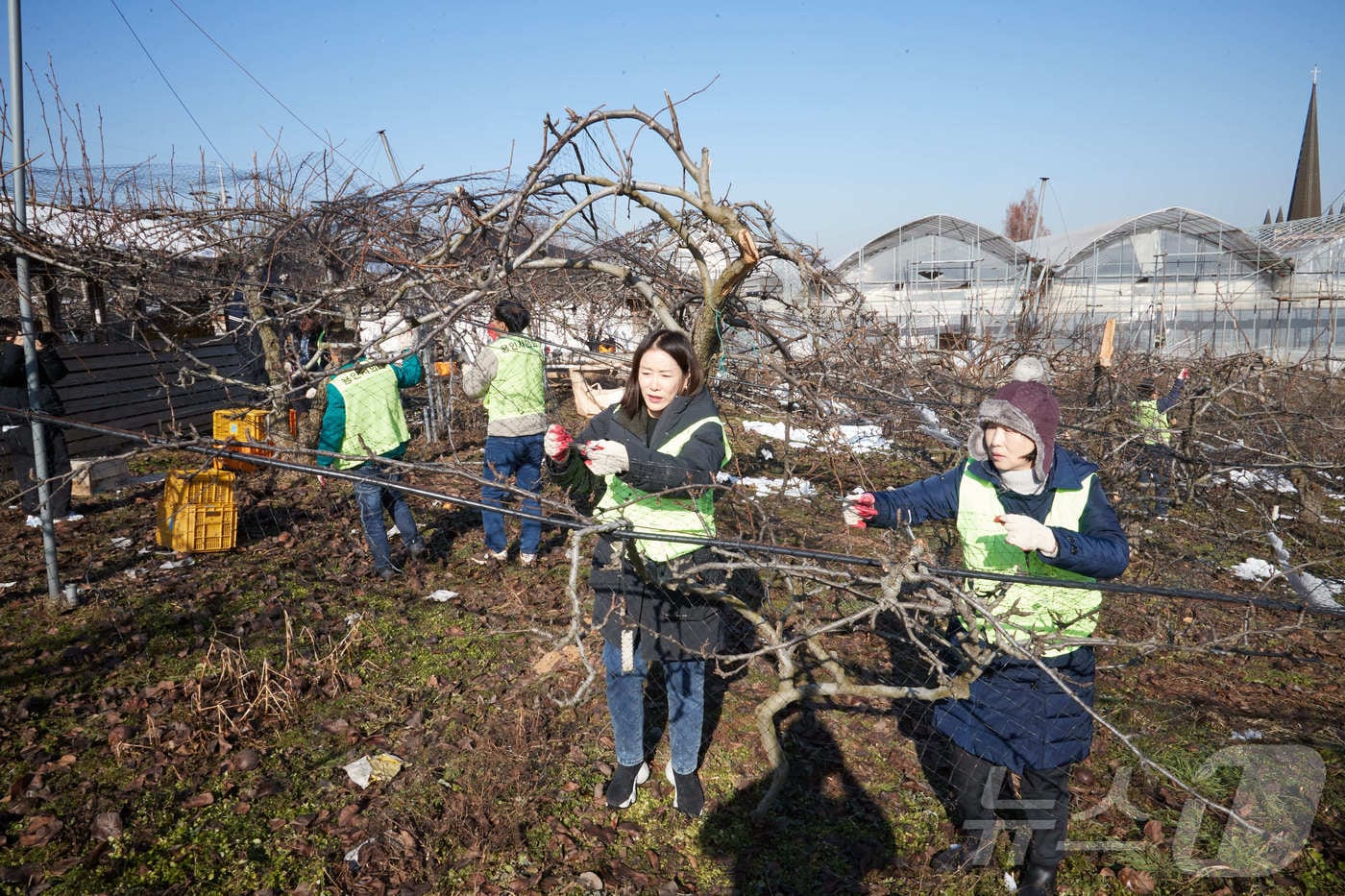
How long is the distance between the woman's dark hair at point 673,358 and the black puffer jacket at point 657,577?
0.12 ft

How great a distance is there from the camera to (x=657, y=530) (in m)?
2.35

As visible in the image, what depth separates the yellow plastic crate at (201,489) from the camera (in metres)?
5.16

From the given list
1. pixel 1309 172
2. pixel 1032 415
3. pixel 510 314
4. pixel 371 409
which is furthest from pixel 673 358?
pixel 1309 172

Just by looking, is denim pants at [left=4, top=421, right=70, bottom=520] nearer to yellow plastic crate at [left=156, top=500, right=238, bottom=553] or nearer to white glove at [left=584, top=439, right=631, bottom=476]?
yellow plastic crate at [left=156, top=500, right=238, bottom=553]

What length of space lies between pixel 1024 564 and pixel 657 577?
110 centimetres

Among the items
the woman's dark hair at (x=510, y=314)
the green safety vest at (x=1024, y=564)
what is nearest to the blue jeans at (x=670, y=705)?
the green safety vest at (x=1024, y=564)

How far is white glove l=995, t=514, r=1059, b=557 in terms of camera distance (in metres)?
1.94

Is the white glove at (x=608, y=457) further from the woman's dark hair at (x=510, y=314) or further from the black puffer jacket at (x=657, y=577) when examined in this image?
the woman's dark hair at (x=510, y=314)

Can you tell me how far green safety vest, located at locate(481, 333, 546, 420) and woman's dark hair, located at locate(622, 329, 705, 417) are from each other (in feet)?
8.29

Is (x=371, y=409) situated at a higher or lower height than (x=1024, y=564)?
higher

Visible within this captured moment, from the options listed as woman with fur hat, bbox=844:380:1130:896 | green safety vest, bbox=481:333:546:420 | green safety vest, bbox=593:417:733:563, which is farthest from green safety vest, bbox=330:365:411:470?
woman with fur hat, bbox=844:380:1130:896

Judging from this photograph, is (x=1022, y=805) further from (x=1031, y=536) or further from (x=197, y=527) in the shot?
(x=197, y=527)

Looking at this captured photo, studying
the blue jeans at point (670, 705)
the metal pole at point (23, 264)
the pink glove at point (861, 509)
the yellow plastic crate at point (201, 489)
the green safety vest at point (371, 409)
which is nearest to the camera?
the pink glove at point (861, 509)

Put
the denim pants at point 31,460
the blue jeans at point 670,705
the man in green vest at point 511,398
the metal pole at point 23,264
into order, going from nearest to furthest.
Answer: the blue jeans at point 670,705, the metal pole at point 23,264, the man in green vest at point 511,398, the denim pants at point 31,460
